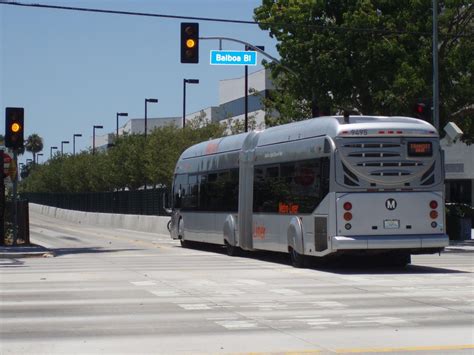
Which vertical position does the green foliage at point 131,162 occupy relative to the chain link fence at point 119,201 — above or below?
above

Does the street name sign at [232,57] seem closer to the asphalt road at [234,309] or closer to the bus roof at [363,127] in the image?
the bus roof at [363,127]

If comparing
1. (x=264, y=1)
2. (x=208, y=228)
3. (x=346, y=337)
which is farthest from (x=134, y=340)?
(x=264, y=1)

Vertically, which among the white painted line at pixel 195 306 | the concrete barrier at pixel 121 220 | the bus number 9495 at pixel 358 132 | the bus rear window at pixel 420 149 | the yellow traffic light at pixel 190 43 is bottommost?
the white painted line at pixel 195 306

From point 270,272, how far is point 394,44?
1631cm

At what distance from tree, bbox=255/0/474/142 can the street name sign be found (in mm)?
3036

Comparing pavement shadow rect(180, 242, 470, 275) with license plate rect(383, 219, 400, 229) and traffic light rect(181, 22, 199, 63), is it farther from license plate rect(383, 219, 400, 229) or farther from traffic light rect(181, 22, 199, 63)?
traffic light rect(181, 22, 199, 63)

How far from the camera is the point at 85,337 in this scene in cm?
1048

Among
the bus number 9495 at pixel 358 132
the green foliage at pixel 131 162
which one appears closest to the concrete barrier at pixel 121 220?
the green foliage at pixel 131 162

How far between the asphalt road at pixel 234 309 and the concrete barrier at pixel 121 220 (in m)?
26.4

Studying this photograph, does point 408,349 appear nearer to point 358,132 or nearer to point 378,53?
point 358,132

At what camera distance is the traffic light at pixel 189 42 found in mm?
27125

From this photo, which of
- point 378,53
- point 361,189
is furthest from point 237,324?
point 378,53

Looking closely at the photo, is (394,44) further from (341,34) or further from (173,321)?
(173,321)

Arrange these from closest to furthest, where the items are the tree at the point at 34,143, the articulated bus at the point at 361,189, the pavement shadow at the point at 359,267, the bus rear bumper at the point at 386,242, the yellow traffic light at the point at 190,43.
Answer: the bus rear bumper at the point at 386,242 → the articulated bus at the point at 361,189 → the pavement shadow at the point at 359,267 → the yellow traffic light at the point at 190,43 → the tree at the point at 34,143
